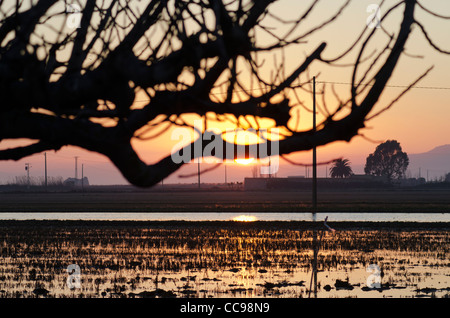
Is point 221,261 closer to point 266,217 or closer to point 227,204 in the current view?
point 266,217

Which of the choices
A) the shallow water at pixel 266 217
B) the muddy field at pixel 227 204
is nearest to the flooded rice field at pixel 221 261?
the shallow water at pixel 266 217

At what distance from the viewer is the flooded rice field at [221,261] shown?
21.1 meters

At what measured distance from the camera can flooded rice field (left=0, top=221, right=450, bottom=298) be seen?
69.3ft

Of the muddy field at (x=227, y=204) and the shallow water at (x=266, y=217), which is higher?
the muddy field at (x=227, y=204)

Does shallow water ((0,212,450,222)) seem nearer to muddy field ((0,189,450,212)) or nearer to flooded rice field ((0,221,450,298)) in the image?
flooded rice field ((0,221,450,298))

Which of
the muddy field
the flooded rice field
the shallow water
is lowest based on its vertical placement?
the flooded rice field

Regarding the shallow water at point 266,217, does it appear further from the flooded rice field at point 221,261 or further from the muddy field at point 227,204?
the muddy field at point 227,204

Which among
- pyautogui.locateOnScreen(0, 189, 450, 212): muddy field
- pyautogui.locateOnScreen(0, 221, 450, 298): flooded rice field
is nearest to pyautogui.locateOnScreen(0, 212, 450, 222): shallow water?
pyautogui.locateOnScreen(0, 221, 450, 298): flooded rice field

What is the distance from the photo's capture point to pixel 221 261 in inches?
1132

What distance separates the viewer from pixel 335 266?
27078 mm

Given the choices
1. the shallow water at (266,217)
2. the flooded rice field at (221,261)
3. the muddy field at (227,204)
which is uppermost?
the muddy field at (227,204)

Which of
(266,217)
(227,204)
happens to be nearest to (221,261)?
(266,217)

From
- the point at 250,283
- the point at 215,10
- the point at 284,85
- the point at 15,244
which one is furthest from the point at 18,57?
the point at 15,244
